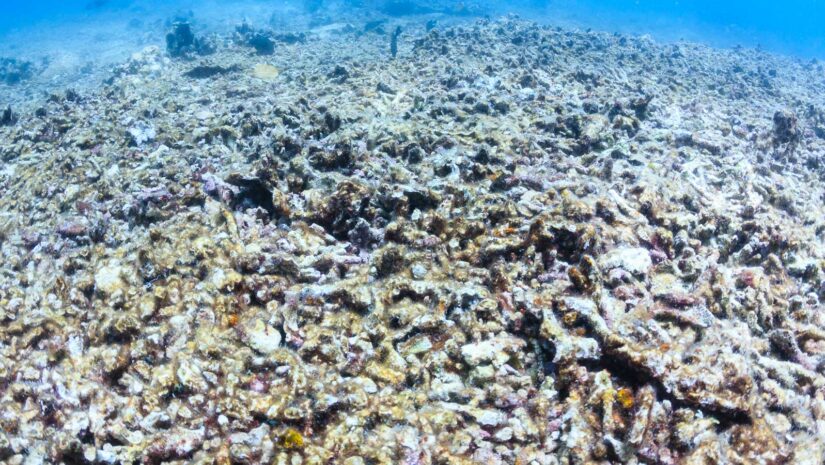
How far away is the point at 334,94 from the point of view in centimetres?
1570

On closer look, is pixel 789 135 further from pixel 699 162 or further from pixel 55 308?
pixel 55 308

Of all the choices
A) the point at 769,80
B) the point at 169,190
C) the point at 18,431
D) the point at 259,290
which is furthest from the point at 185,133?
the point at 769,80

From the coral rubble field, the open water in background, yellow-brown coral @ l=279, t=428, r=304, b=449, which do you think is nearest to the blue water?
the open water in background

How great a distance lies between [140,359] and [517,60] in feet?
60.5

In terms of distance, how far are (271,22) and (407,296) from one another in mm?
42830

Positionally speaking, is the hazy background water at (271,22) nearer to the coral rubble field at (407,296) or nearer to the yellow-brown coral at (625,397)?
the coral rubble field at (407,296)

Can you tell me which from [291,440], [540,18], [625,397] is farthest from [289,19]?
[625,397]

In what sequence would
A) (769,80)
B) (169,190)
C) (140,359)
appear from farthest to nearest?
(769,80), (169,190), (140,359)

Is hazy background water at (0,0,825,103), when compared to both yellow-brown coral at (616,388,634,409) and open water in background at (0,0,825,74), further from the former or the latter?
yellow-brown coral at (616,388,634,409)

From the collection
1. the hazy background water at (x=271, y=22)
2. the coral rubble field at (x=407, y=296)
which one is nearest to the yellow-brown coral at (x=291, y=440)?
the coral rubble field at (x=407, y=296)

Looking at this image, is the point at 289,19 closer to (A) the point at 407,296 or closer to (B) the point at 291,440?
(A) the point at 407,296

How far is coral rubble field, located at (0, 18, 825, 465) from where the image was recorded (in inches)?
178

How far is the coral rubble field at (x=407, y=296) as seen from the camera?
4.53m

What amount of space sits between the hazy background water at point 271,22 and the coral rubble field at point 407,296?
79.9ft
